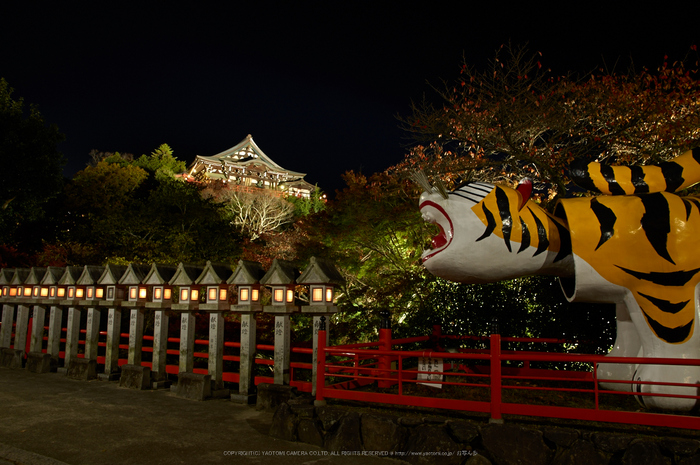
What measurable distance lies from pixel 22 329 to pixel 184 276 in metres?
6.20

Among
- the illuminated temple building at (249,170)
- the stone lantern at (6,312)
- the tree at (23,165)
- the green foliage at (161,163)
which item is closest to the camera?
the stone lantern at (6,312)

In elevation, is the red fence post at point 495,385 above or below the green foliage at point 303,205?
below

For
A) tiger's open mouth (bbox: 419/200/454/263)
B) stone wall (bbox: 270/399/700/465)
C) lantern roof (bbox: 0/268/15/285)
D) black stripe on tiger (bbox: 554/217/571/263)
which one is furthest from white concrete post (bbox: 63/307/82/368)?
black stripe on tiger (bbox: 554/217/571/263)

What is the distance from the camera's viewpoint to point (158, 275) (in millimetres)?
8812

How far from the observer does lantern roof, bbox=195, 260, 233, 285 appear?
7980 millimetres

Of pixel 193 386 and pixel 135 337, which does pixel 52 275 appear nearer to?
pixel 135 337

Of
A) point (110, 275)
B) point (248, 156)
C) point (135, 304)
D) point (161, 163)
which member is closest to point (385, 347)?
point (135, 304)

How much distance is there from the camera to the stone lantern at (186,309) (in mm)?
8320

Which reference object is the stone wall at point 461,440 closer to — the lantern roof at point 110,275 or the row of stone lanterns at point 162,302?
the row of stone lanterns at point 162,302

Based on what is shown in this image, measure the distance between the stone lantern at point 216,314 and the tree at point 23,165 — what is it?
1191cm

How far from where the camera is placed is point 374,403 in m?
5.98

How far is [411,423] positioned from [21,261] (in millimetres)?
16224

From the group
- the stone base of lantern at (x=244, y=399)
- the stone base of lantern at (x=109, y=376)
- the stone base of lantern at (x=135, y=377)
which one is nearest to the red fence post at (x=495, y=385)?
the stone base of lantern at (x=244, y=399)

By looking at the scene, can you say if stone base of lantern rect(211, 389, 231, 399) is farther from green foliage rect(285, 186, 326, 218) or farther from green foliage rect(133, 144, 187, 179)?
green foliage rect(133, 144, 187, 179)
